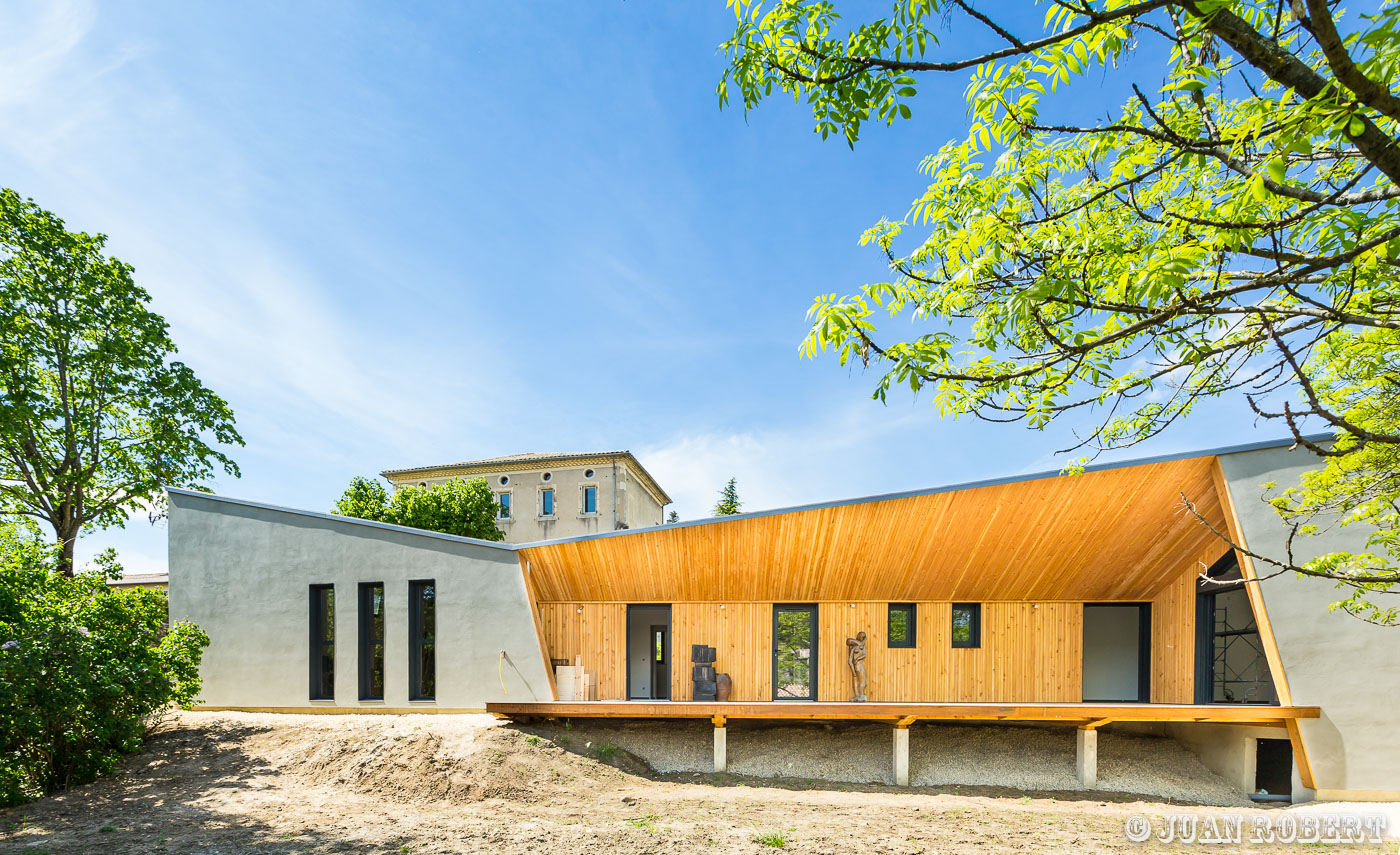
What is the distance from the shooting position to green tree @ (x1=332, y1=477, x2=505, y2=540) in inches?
933

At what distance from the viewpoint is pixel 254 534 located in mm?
12906

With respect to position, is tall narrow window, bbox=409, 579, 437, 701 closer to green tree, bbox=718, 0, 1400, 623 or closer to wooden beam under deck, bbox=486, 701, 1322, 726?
wooden beam under deck, bbox=486, 701, 1322, 726

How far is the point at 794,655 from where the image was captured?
22.6 m

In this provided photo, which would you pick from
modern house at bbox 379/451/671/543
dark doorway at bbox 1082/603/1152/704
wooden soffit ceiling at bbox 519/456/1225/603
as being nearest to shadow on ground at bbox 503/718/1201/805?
wooden soffit ceiling at bbox 519/456/1225/603

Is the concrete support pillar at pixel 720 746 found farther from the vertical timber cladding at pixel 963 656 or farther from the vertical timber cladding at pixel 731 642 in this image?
the vertical timber cladding at pixel 963 656

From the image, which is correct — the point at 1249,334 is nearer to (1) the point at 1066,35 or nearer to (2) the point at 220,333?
(1) the point at 1066,35

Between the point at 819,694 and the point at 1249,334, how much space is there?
1068 cm

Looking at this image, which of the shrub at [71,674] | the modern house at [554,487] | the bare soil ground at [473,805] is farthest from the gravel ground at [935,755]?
the modern house at [554,487]

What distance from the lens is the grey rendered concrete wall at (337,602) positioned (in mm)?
11758

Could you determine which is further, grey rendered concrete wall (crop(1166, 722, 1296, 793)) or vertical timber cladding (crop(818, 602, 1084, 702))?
vertical timber cladding (crop(818, 602, 1084, 702))

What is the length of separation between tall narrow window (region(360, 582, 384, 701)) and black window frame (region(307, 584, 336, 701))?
57cm

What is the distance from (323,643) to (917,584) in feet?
37.0

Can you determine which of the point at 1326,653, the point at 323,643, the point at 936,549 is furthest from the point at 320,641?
the point at 1326,653

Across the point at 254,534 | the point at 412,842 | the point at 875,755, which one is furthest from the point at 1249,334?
the point at 254,534
